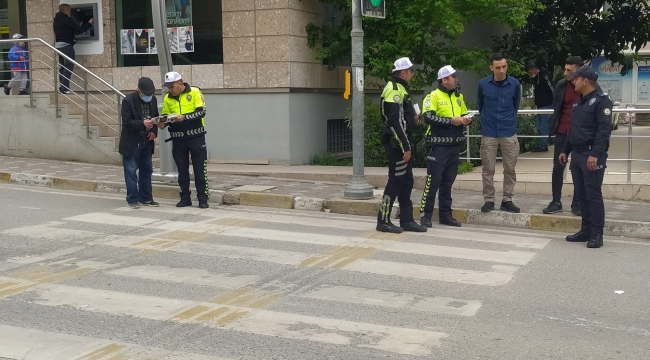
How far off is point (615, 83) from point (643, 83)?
143 cm

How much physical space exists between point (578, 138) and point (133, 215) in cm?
545

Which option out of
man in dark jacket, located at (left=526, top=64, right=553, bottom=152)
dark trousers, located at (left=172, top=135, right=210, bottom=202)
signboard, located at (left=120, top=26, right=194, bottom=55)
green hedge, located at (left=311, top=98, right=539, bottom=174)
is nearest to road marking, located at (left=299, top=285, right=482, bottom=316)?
dark trousers, located at (left=172, top=135, right=210, bottom=202)

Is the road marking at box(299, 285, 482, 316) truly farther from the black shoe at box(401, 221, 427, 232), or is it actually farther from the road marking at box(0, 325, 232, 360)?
the black shoe at box(401, 221, 427, 232)

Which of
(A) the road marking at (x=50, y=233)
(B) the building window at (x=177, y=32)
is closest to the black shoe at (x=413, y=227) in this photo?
(A) the road marking at (x=50, y=233)

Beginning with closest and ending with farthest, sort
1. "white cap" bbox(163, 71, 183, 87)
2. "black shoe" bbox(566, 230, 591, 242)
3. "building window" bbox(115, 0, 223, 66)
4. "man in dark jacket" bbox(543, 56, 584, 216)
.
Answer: "black shoe" bbox(566, 230, 591, 242), "man in dark jacket" bbox(543, 56, 584, 216), "white cap" bbox(163, 71, 183, 87), "building window" bbox(115, 0, 223, 66)

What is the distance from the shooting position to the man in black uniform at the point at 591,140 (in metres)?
9.22

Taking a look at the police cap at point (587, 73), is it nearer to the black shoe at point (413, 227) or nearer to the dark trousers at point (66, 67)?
the black shoe at point (413, 227)

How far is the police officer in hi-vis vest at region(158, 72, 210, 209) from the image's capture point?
447 inches

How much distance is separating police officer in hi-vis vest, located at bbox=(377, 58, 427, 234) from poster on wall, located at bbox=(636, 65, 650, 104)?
19433 millimetres

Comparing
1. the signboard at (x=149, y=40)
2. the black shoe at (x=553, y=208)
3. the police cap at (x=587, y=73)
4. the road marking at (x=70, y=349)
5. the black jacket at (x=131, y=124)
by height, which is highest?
the signboard at (x=149, y=40)

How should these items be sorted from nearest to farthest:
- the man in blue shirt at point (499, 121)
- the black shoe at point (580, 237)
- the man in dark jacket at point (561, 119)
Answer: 1. the black shoe at point (580, 237)
2. the man in dark jacket at point (561, 119)
3. the man in blue shirt at point (499, 121)

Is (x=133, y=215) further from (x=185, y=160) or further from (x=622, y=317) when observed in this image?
(x=622, y=317)

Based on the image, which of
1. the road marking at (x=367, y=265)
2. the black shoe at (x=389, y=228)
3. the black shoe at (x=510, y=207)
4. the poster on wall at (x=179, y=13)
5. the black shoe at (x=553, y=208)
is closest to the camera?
the road marking at (x=367, y=265)

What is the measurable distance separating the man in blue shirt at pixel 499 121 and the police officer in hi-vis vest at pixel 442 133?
486mm
